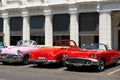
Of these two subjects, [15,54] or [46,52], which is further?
[15,54]

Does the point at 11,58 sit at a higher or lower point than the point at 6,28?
lower

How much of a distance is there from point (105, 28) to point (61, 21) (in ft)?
15.0

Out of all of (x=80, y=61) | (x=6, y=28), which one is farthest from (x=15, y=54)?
(x=6, y=28)

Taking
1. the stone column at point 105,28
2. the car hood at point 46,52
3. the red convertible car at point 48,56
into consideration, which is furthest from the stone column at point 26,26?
the car hood at point 46,52

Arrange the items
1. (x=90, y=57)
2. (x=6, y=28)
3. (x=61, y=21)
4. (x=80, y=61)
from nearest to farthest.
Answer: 1. (x=90, y=57)
2. (x=80, y=61)
3. (x=61, y=21)
4. (x=6, y=28)

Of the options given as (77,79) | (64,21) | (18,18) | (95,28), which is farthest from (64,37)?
(77,79)

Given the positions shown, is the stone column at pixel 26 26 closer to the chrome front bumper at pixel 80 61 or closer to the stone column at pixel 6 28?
the stone column at pixel 6 28

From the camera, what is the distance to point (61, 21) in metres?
27.0

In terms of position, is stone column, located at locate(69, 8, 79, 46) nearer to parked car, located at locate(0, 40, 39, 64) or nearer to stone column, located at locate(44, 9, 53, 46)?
stone column, located at locate(44, 9, 53, 46)

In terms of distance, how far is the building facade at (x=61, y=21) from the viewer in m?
24.3

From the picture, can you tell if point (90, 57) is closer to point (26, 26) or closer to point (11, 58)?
point (11, 58)

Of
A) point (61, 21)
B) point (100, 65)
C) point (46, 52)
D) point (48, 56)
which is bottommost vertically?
point (100, 65)

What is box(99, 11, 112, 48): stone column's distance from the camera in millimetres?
24062

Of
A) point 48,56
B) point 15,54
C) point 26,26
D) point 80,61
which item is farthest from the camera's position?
point 26,26
